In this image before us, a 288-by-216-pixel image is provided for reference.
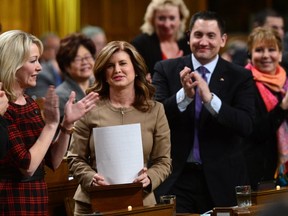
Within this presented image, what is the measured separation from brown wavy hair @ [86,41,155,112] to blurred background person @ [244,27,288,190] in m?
1.12

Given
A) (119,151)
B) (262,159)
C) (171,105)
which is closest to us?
(119,151)

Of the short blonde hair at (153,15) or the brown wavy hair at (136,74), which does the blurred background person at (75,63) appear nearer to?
the short blonde hair at (153,15)

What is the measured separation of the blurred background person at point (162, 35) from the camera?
6.01 meters

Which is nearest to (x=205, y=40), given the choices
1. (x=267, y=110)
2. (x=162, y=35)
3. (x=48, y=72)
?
(x=267, y=110)

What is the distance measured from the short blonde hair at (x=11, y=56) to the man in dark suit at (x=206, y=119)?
1014 millimetres

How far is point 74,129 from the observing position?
13.3ft

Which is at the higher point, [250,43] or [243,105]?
[250,43]

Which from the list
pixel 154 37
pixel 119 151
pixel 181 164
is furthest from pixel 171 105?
pixel 154 37

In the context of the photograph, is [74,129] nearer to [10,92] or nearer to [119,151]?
[119,151]

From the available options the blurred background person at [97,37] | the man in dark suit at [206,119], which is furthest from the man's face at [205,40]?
the blurred background person at [97,37]

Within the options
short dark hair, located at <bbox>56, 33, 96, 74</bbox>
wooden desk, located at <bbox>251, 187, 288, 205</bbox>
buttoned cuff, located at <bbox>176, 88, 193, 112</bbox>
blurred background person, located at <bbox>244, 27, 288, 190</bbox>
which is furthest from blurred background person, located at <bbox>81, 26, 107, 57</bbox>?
wooden desk, located at <bbox>251, 187, 288, 205</bbox>

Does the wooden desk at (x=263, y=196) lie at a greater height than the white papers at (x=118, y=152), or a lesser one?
lesser

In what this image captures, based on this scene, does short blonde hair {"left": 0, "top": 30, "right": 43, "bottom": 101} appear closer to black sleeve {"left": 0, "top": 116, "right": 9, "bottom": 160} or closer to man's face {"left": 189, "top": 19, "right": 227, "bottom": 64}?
black sleeve {"left": 0, "top": 116, "right": 9, "bottom": 160}

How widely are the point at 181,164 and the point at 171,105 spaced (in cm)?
33
